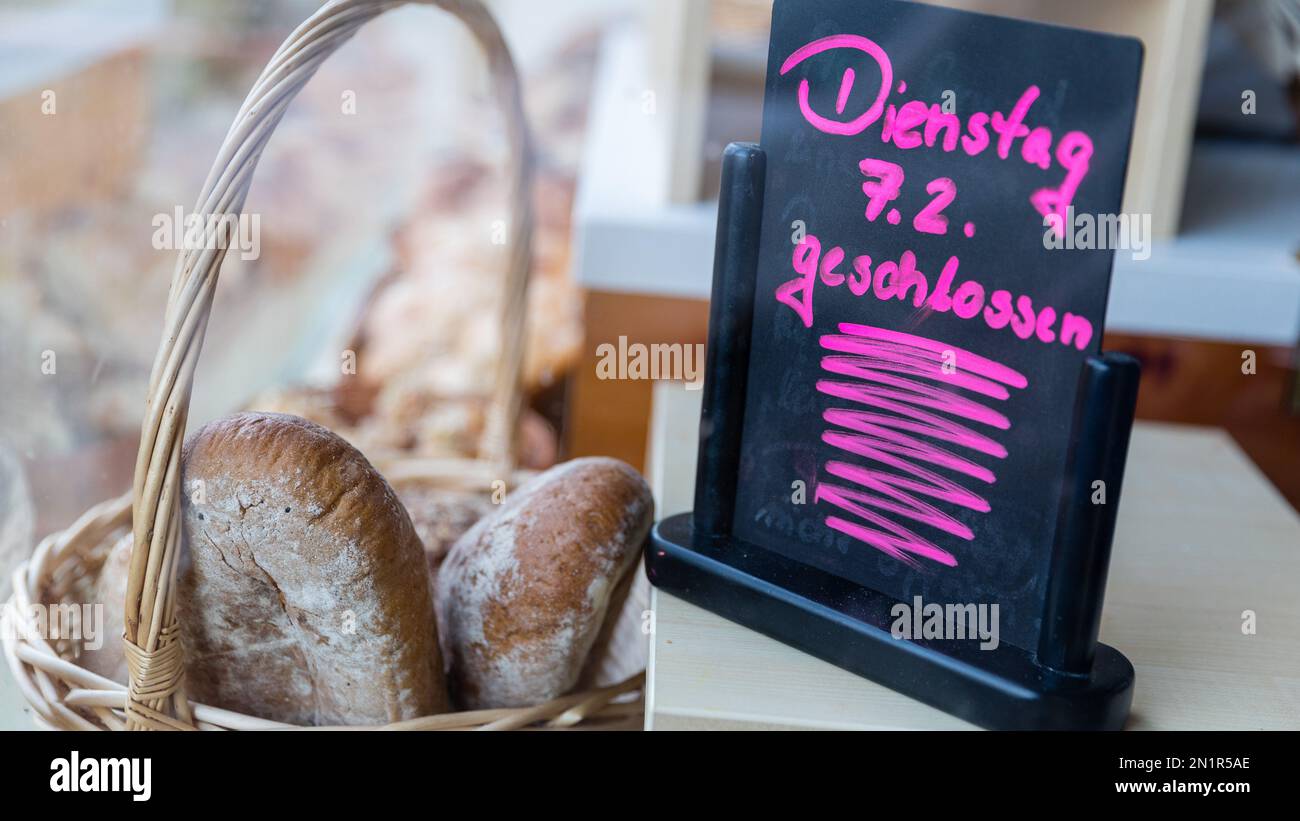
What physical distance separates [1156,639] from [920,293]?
369 millimetres

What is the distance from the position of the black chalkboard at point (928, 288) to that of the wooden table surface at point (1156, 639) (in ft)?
0.29

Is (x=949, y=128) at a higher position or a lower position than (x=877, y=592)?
higher

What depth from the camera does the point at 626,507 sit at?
2.80 ft

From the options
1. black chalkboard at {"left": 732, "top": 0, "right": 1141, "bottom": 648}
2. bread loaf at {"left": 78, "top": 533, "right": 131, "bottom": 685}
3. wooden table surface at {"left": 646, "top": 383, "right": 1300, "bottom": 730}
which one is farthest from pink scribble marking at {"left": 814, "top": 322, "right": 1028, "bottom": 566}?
bread loaf at {"left": 78, "top": 533, "right": 131, "bottom": 685}

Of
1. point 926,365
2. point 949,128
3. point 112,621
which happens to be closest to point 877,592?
point 926,365

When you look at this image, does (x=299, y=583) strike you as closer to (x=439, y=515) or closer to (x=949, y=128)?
(x=439, y=515)

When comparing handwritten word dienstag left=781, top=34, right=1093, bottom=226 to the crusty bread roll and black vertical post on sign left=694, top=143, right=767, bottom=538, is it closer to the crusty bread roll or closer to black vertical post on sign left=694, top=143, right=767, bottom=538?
black vertical post on sign left=694, top=143, right=767, bottom=538

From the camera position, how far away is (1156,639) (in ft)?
2.70

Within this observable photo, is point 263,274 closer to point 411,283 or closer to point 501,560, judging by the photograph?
point 411,283

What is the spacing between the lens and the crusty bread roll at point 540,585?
813 millimetres

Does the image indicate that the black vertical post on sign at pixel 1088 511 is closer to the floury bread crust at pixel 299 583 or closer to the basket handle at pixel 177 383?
the floury bread crust at pixel 299 583

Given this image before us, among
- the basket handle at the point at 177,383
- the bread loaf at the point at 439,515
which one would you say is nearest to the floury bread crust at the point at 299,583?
the basket handle at the point at 177,383

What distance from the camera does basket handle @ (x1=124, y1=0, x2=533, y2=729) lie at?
702mm

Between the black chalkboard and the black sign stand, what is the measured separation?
0.02m
